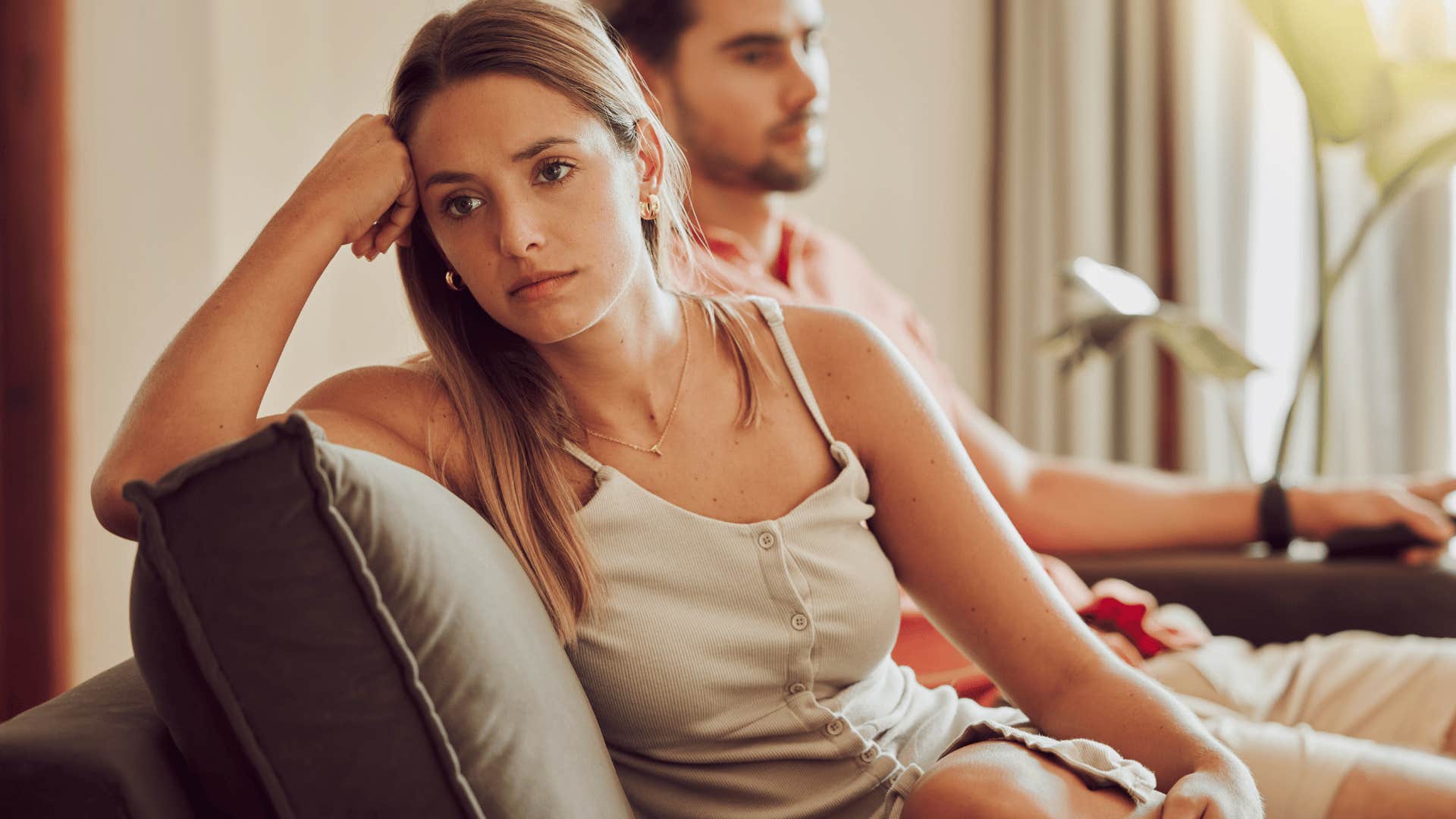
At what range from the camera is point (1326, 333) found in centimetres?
209

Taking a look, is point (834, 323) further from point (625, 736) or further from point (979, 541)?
point (625, 736)

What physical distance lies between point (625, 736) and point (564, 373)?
32 cm

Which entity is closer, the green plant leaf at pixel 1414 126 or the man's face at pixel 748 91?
the man's face at pixel 748 91

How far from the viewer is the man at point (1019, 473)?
1407 millimetres

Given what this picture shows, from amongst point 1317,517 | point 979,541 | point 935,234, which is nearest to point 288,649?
point 979,541

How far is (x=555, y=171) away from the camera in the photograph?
3.25 ft

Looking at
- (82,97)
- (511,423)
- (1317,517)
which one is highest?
(82,97)

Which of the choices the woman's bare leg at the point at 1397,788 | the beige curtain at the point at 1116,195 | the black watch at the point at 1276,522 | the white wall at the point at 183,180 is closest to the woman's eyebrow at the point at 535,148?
the white wall at the point at 183,180

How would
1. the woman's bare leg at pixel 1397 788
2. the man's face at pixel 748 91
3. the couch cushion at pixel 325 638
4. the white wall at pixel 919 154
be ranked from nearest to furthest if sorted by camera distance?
the couch cushion at pixel 325 638 < the woman's bare leg at pixel 1397 788 < the man's face at pixel 748 91 < the white wall at pixel 919 154

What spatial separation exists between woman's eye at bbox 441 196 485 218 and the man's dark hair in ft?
2.60

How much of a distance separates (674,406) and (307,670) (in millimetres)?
485

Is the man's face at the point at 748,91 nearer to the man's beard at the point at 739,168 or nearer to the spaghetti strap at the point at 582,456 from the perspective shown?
the man's beard at the point at 739,168

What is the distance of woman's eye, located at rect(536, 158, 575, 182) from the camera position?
3.23 feet

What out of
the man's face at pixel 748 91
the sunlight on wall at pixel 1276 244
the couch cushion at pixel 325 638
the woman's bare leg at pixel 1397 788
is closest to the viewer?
the couch cushion at pixel 325 638
